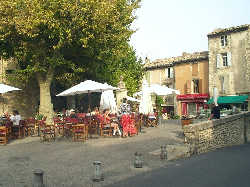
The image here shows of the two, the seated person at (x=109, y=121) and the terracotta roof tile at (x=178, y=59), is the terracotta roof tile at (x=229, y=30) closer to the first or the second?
the terracotta roof tile at (x=178, y=59)

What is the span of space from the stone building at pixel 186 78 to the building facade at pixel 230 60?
161 cm

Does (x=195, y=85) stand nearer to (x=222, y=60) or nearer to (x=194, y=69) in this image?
(x=194, y=69)

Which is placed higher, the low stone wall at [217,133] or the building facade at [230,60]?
the building facade at [230,60]

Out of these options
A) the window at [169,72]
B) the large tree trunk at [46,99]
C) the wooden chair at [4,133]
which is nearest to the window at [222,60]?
the window at [169,72]

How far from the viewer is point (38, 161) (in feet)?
30.1

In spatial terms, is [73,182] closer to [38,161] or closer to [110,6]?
[38,161]

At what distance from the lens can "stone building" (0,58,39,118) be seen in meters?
24.1

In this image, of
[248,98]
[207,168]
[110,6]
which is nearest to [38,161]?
[207,168]

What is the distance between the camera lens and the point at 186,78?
4219cm

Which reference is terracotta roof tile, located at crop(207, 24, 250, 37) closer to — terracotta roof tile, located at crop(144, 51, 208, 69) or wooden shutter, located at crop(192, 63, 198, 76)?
terracotta roof tile, located at crop(144, 51, 208, 69)

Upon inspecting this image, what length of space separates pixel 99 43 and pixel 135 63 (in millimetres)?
18674

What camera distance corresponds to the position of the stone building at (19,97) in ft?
79.0


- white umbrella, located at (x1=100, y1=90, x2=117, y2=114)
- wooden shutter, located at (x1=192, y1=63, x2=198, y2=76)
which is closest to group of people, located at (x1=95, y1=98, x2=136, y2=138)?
white umbrella, located at (x1=100, y1=90, x2=117, y2=114)

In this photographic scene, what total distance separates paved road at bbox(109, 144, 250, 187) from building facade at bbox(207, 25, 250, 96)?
2816 centimetres
